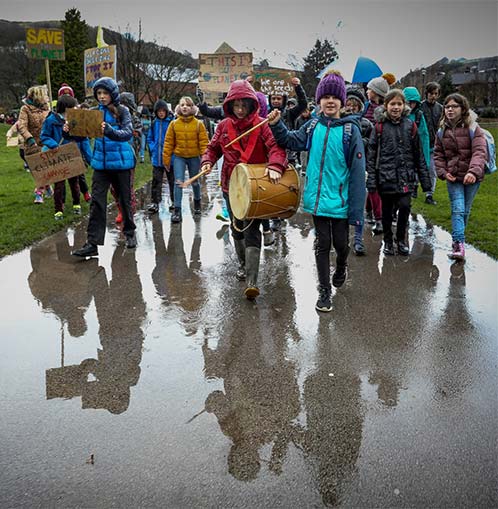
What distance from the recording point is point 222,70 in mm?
10062

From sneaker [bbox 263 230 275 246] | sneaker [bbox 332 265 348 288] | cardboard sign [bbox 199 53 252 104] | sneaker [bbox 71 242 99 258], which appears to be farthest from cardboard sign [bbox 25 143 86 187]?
sneaker [bbox 332 265 348 288]

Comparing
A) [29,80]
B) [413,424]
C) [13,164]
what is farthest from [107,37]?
[413,424]

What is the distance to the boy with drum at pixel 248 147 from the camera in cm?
492

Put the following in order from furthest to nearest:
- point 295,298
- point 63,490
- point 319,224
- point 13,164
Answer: point 13,164
point 295,298
point 319,224
point 63,490

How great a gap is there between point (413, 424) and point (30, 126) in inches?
367

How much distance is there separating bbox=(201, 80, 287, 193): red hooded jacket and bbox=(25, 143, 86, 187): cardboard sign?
316cm

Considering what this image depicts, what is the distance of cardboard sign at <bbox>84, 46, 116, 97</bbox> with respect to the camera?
11461mm

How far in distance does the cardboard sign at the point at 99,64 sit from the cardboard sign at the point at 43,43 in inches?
52.2

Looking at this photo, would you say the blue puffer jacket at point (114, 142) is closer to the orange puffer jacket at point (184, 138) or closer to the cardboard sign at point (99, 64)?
the orange puffer jacket at point (184, 138)

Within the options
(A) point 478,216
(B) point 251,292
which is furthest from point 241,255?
(A) point 478,216

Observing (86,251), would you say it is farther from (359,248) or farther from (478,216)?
(478,216)

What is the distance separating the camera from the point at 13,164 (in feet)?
60.9

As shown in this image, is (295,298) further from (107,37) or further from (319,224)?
(107,37)

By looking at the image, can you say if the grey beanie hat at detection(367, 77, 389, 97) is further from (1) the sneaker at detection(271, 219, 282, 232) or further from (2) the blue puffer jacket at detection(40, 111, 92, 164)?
(2) the blue puffer jacket at detection(40, 111, 92, 164)
